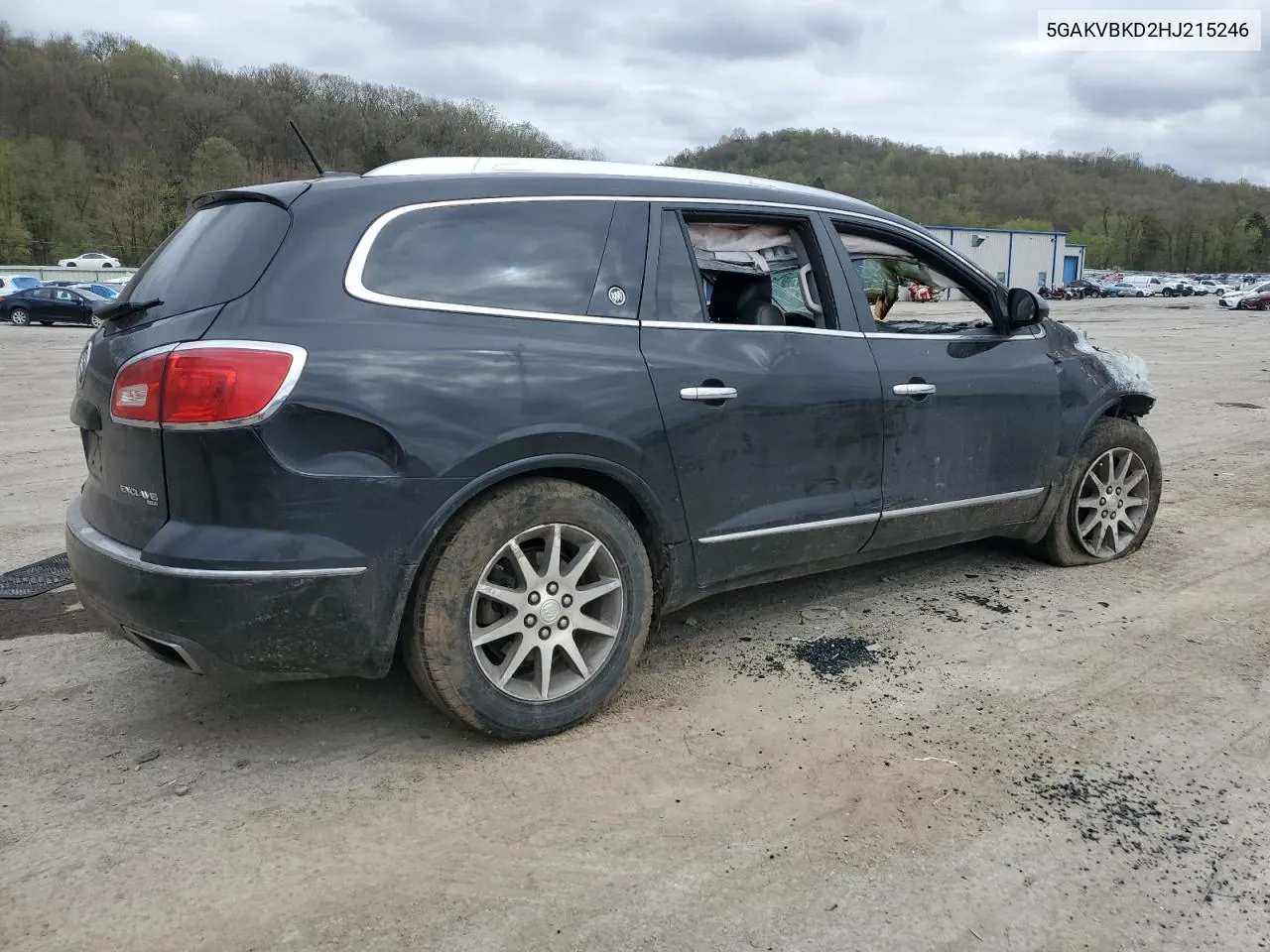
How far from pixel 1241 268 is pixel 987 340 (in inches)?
5964

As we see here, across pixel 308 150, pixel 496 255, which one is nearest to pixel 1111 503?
pixel 496 255

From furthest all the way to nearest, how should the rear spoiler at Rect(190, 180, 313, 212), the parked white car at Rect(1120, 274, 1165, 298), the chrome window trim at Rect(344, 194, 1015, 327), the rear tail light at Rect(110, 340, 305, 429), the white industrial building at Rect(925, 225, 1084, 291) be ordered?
the parked white car at Rect(1120, 274, 1165, 298)
the white industrial building at Rect(925, 225, 1084, 291)
the rear spoiler at Rect(190, 180, 313, 212)
the chrome window trim at Rect(344, 194, 1015, 327)
the rear tail light at Rect(110, 340, 305, 429)

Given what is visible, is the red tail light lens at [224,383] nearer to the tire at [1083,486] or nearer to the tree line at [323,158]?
the tire at [1083,486]

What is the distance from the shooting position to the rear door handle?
3.99 m

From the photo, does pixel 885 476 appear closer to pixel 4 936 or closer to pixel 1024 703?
Result: pixel 1024 703

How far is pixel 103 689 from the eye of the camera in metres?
3.61

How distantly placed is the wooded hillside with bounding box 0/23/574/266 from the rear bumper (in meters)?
78.0

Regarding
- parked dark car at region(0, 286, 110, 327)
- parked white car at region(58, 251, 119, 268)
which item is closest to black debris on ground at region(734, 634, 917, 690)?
parked dark car at region(0, 286, 110, 327)

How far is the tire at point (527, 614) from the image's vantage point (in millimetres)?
2988

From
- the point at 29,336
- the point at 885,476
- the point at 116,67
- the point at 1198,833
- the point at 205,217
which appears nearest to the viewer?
the point at 1198,833

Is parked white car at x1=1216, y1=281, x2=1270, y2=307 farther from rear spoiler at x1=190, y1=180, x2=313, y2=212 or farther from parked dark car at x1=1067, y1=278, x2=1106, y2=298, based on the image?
rear spoiler at x1=190, y1=180, x2=313, y2=212

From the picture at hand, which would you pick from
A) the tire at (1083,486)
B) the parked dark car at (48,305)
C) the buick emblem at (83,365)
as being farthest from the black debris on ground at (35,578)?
the parked dark car at (48,305)

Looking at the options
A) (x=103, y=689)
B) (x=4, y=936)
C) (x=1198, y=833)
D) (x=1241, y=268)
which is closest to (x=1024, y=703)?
(x=1198, y=833)

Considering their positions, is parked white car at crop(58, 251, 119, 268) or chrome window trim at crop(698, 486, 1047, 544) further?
parked white car at crop(58, 251, 119, 268)
